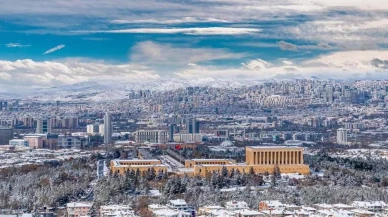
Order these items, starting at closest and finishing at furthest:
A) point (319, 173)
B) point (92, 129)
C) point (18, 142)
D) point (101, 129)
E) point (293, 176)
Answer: point (293, 176) → point (319, 173) → point (18, 142) → point (101, 129) → point (92, 129)

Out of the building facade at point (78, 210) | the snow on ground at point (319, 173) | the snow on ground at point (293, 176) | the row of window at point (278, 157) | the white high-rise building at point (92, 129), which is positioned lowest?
the building facade at point (78, 210)

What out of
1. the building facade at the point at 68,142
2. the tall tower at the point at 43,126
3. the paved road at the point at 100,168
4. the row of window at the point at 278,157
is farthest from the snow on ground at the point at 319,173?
the tall tower at the point at 43,126

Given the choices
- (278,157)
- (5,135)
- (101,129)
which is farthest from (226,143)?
(278,157)

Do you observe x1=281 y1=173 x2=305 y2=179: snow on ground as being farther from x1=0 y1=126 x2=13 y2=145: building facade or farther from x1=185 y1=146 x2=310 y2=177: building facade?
x1=0 y1=126 x2=13 y2=145: building facade

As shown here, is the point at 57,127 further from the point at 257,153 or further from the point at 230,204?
the point at 230,204

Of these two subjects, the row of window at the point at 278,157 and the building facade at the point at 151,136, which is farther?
the building facade at the point at 151,136

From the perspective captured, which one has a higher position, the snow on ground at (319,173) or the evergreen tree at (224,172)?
the evergreen tree at (224,172)

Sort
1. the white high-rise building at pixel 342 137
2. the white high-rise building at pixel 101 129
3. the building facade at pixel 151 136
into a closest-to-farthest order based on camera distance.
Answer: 1. the white high-rise building at pixel 342 137
2. the building facade at pixel 151 136
3. the white high-rise building at pixel 101 129

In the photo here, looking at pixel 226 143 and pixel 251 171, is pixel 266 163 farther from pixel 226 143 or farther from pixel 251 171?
pixel 226 143

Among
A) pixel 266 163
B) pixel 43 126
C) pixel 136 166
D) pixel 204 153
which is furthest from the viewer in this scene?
pixel 43 126

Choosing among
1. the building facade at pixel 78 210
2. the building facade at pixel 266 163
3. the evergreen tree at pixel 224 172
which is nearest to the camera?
the building facade at pixel 78 210

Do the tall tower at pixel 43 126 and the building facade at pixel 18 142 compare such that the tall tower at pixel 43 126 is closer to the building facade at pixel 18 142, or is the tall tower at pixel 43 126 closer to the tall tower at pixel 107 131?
the tall tower at pixel 107 131

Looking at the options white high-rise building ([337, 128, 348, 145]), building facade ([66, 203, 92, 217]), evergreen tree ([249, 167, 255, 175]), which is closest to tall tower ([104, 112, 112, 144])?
white high-rise building ([337, 128, 348, 145])
